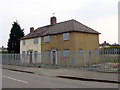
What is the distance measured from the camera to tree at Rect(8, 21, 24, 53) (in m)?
42.9

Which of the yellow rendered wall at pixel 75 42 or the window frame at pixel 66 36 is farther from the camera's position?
the window frame at pixel 66 36

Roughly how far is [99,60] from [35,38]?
1872 cm

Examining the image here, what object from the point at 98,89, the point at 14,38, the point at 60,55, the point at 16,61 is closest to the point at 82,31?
the point at 60,55

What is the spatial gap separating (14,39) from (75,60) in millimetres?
27784

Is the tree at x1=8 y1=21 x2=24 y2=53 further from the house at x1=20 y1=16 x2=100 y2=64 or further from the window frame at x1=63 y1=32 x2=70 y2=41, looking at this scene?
the window frame at x1=63 y1=32 x2=70 y2=41

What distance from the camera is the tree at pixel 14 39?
141 ft

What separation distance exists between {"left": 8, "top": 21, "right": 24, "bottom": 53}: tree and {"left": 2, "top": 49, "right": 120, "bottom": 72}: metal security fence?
13.2 m

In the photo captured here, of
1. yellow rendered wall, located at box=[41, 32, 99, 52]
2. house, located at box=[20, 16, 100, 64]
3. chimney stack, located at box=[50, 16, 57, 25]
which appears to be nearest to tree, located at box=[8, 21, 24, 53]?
house, located at box=[20, 16, 100, 64]

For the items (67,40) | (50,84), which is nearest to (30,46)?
(67,40)

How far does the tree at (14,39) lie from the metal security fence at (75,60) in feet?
43.2

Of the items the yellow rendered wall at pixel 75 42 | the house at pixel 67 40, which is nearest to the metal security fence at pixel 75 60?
the house at pixel 67 40

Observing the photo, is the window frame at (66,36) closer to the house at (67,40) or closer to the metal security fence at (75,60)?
the house at (67,40)

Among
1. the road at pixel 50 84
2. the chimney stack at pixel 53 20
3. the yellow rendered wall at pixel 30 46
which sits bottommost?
the road at pixel 50 84

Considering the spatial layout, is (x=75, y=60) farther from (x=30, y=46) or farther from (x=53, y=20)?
(x=53, y=20)
